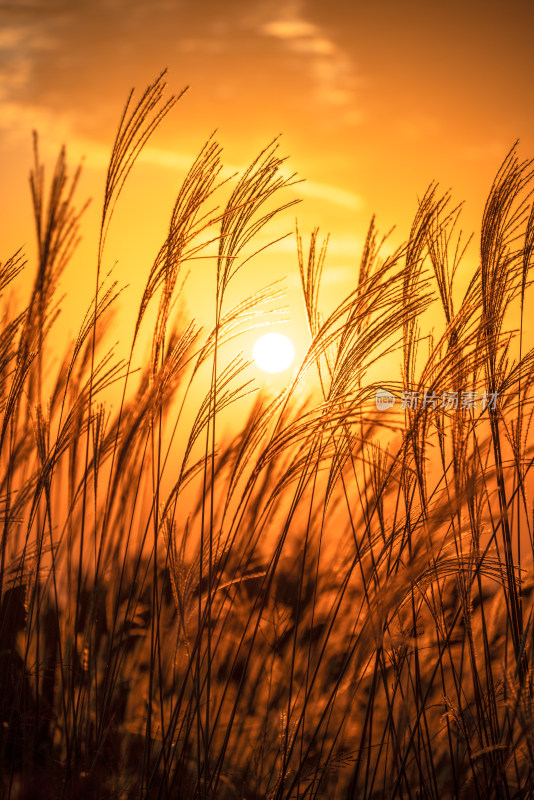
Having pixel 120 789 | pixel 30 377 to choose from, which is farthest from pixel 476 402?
pixel 120 789

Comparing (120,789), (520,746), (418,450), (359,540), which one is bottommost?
(120,789)

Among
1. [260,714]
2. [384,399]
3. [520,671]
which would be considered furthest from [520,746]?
[260,714]

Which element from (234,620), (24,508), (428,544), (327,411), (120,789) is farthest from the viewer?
(234,620)

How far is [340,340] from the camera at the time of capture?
138 cm

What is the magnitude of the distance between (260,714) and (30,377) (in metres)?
1.15

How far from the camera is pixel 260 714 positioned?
192cm

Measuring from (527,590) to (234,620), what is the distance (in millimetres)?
818

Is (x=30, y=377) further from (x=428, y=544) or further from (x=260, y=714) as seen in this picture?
(x=260, y=714)

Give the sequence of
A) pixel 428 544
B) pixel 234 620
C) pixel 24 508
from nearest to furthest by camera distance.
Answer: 1. pixel 428 544
2. pixel 24 508
3. pixel 234 620

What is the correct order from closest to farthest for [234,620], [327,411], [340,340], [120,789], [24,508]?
[327,411], [340,340], [120,789], [24,508], [234,620]

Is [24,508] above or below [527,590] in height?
above

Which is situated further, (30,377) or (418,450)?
(30,377)

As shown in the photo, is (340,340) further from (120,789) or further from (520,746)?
(120,789)

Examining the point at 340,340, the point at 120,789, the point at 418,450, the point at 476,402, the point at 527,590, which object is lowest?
the point at 120,789
